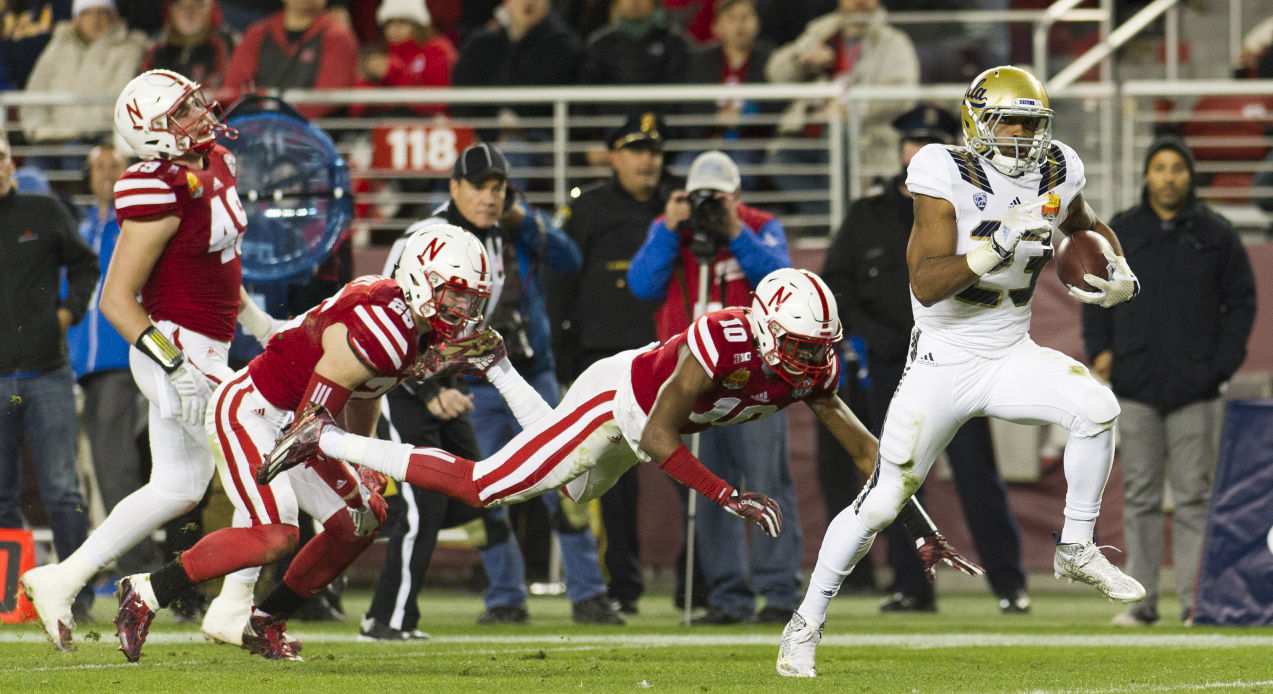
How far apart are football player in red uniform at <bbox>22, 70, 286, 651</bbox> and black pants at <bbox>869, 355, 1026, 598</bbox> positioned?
3.44 metres

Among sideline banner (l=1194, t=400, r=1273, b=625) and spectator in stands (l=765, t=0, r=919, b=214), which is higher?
spectator in stands (l=765, t=0, r=919, b=214)

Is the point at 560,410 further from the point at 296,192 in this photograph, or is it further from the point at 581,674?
the point at 296,192

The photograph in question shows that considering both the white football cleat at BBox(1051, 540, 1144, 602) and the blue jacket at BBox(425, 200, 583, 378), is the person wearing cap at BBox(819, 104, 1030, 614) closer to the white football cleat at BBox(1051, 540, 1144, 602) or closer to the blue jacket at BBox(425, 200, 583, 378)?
the blue jacket at BBox(425, 200, 583, 378)

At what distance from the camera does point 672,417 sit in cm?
567

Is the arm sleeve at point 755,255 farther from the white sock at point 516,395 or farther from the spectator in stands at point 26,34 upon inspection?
the spectator in stands at point 26,34

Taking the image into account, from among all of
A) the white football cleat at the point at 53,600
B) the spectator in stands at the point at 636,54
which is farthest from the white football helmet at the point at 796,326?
the spectator in stands at the point at 636,54

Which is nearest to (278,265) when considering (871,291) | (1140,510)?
(871,291)

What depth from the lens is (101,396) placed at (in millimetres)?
8500

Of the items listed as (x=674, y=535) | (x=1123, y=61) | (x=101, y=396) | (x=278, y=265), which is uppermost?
(x=1123, y=61)

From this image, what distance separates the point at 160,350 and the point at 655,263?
2.50 m

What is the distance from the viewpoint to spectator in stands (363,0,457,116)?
1111 centimetres

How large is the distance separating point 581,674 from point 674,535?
4433mm

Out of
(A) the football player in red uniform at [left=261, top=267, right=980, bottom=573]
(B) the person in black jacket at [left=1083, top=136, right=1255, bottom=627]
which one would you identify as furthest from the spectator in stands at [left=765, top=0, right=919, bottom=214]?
(A) the football player in red uniform at [left=261, top=267, right=980, bottom=573]

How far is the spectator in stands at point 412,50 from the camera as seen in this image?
1111 cm
